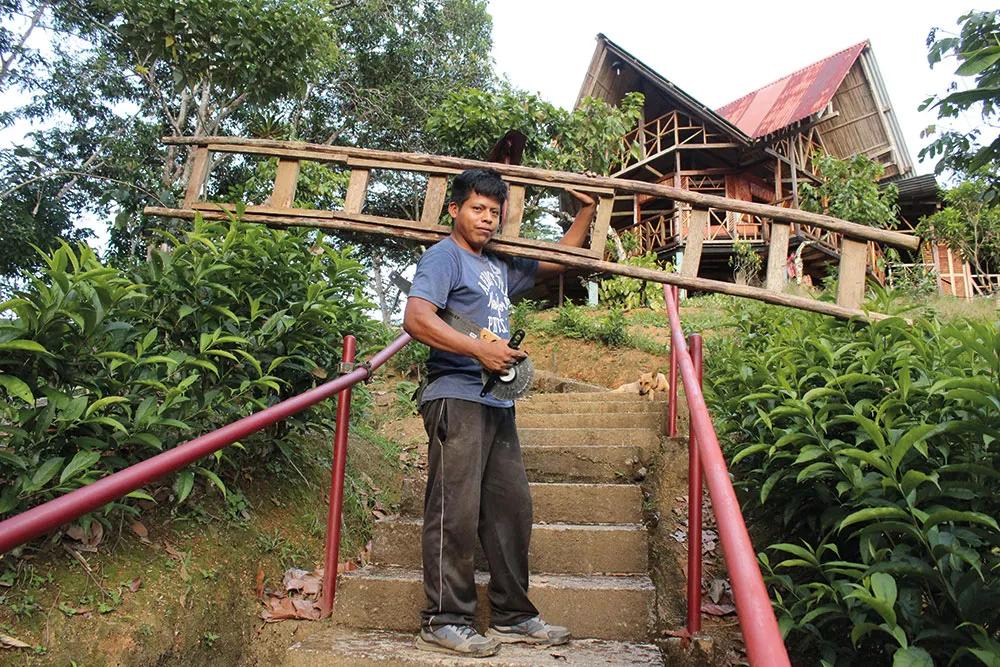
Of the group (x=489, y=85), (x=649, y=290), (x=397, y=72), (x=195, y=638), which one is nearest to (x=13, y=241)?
(x=397, y=72)

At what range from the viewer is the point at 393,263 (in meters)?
22.7

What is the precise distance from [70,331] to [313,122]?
40.9ft

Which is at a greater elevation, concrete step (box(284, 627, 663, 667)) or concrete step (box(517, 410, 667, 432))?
concrete step (box(517, 410, 667, 432))

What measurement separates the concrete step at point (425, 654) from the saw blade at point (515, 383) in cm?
85

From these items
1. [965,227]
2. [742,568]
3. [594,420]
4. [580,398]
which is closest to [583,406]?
[580,398]

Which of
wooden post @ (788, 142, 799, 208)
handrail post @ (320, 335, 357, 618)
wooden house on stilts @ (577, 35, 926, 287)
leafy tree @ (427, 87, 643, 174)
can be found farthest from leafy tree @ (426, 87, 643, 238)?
handrail post @ (320, 335, 357, 618)

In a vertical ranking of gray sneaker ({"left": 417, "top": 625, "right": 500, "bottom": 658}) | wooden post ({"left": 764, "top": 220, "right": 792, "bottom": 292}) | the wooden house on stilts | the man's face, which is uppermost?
the wooden house on stilts

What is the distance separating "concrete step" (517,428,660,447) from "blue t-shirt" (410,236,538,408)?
176 centimetres

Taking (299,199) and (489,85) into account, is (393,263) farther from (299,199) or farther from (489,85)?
(299,199)

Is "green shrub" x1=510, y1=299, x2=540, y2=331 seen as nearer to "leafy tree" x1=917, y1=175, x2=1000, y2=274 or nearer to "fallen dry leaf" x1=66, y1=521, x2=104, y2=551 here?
"fallen dry leaf" x1=66, y1=521, x2=104, y2=551

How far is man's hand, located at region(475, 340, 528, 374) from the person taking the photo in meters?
2.29

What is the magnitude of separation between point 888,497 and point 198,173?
373 cm

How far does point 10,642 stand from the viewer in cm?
200

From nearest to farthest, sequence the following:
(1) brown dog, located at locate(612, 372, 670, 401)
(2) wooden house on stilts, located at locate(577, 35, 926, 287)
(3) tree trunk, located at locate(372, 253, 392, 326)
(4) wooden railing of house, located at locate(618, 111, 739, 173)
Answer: (1) brown dog, located at locate(612, 372, 670, 401), (2) wooden house on stilts, located at locate(577, 35, 926, 287), (4) wooden railing of house, located at locate(618, 111, 739, 173), (3) tree trunk, located at locate(372, 253, 392, 326)
